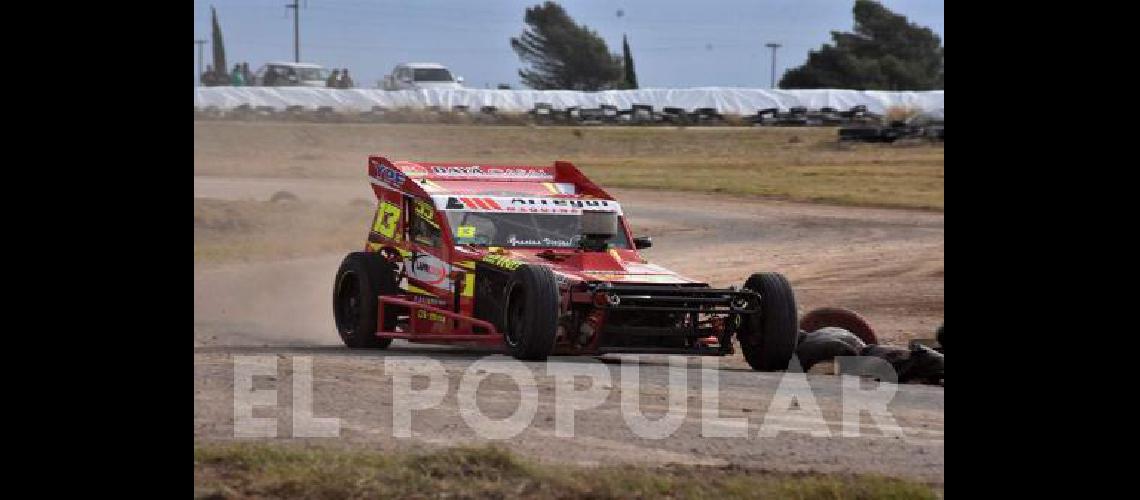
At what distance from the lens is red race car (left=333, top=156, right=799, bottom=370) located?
1362 centimetres

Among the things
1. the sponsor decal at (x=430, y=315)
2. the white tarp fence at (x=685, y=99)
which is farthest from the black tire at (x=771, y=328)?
the white tarp fence at (x=685, y=99)

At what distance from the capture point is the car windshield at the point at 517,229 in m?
15.2

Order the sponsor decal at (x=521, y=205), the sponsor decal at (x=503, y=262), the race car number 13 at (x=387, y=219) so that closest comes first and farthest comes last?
the sponsor decal at (x=503, y=262) → the sponsor decal at (x=521, y=205) → the race car number 13 at (x=387, y=219)

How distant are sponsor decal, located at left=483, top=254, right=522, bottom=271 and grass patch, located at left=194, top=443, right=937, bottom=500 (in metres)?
5.03

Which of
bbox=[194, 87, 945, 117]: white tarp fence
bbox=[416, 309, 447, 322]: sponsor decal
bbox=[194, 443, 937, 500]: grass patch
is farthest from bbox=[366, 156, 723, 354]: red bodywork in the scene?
bbox=[194, 87, 945, 117]: white tarp fence

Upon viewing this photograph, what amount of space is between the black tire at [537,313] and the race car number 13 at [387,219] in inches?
109

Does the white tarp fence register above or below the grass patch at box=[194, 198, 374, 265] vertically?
above

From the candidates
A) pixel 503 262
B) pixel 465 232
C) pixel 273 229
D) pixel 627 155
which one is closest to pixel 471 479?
pixel 503 262

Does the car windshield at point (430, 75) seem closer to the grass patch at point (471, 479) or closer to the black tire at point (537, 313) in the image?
the black tire at point (537, 313)

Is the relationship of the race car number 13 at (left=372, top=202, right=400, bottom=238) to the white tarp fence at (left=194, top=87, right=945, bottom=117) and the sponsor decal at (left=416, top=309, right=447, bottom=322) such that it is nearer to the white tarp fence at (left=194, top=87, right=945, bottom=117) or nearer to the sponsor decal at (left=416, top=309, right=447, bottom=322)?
the sponsor decal at (left=416, top=309, right=447, bottom=322)

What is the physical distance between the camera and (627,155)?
50.1 m

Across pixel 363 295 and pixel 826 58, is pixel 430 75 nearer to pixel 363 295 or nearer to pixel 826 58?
pixel 826 58
